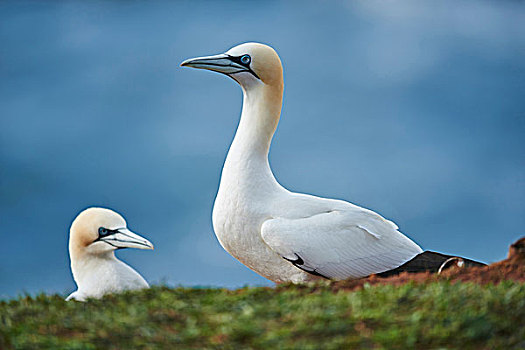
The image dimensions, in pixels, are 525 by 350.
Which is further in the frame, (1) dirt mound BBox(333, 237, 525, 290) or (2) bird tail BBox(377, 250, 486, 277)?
(2) bird tail BBox(377, 250, 486, 277)

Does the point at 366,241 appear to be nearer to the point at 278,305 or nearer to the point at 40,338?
the point at 278,305

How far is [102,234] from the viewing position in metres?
9.02

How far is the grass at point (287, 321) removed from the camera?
504 centimetres

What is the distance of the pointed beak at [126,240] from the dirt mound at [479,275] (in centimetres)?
280

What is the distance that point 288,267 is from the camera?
337 inches

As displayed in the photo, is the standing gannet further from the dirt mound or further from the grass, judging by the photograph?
the dirt mound

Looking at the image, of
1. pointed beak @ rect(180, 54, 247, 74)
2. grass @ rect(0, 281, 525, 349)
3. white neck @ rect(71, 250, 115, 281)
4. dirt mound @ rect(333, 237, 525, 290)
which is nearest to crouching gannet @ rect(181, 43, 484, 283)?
pointed beak @ rect(180, 54, 247, 74)

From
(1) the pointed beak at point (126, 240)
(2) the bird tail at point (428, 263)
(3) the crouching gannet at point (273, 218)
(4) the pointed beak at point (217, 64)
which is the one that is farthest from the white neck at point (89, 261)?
(2) the bird tail at point (428, 263)

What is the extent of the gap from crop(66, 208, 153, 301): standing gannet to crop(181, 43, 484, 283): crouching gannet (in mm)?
1223

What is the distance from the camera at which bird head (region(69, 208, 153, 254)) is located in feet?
29.3

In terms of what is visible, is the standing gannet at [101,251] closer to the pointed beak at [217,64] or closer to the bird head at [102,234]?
the bird head at [102,234]

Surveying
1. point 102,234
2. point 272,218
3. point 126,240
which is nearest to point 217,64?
point 272,218

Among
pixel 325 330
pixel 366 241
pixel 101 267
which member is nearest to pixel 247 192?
pixel 366 241

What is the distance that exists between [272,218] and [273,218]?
15mm
